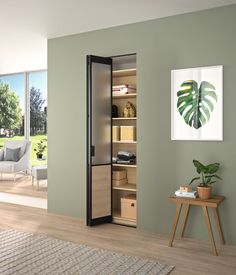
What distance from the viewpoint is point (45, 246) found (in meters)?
3.69

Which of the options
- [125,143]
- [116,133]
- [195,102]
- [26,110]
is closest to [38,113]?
[26,110]

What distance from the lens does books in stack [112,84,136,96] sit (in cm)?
459

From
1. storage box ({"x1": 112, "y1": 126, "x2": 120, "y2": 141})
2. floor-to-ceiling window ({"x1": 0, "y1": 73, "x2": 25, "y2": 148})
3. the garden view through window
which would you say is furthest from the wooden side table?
floor-to-ceiling window ({"x1": 0, "y1": 73, "x2": 25, "y2": 148})

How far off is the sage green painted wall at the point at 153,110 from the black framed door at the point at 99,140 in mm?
359

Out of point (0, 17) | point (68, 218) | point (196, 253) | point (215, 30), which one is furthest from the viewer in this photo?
point (68, 218)

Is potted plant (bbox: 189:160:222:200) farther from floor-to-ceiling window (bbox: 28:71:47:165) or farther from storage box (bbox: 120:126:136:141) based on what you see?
floor-to-ceiling window (bbox: 28:71:47:165)

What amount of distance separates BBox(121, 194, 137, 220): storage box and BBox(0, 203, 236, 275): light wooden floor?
194 mm

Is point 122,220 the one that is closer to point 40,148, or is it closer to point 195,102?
point 195,102

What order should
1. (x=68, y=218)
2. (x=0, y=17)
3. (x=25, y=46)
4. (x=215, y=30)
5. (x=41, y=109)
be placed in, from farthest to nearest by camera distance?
(x=41, y=109), (x=25, y=46), (x=68, y=218), (x=0, y=17), (x=215, y=30)

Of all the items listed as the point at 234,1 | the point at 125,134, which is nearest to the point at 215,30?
the point at 234,1

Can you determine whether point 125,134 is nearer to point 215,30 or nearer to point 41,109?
point 215,30

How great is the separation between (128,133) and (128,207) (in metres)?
0.97

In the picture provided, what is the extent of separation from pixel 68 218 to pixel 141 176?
1296mm

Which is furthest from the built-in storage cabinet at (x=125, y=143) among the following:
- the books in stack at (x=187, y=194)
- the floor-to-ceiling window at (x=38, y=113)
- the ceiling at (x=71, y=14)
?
the floor-to-ceiling window at (x=38, y=113)
